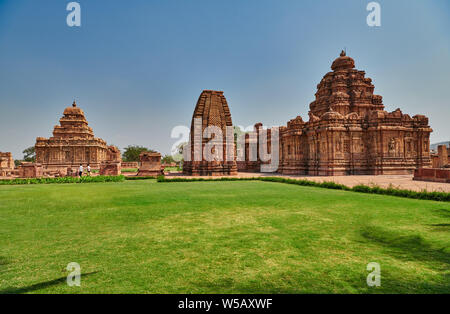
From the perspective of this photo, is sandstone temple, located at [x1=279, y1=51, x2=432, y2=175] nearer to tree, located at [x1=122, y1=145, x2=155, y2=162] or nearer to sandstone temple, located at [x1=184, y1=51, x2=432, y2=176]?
sandstone temple, located at [x1=184, y1=51, x2=432, y2=176]

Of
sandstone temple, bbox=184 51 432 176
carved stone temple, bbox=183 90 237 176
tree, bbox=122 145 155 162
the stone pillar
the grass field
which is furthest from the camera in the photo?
tree, bbox=122 145 155 162

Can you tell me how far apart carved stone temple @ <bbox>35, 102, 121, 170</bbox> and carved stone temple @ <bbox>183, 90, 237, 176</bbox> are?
2171 cm

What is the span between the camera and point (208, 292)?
2.21 metres

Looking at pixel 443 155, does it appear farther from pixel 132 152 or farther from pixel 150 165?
pixel 132 152

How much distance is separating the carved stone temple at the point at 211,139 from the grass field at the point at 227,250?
49.9 feet

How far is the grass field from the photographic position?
2336 mm

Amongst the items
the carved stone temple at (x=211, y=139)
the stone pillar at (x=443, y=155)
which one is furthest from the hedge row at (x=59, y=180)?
the stone pillar at (x=443, y=155)

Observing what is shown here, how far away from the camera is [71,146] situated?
40.5 m

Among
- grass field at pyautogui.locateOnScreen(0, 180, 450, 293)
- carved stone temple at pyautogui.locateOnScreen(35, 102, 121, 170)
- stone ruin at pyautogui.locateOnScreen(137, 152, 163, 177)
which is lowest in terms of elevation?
grass field at pyautogui.locateOnScreen(0, 180, 450, 293)

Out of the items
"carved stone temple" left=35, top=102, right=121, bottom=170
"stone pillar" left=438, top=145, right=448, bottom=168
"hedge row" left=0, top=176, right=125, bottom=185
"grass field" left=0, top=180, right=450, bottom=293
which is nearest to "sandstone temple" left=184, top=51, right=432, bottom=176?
"stone pillar" left=438, top=145, right=448, bottom=168

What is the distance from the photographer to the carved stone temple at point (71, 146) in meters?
39.6

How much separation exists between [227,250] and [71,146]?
4486cm

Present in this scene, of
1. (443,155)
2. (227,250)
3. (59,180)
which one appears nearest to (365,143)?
(443,155)
